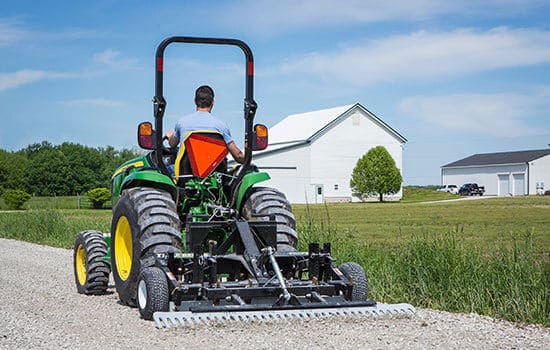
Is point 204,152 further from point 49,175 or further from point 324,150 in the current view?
point 49,175

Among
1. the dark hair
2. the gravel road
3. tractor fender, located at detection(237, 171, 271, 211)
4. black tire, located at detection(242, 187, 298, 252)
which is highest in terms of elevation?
the dark hair

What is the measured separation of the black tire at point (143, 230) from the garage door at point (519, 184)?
8787 centimetres

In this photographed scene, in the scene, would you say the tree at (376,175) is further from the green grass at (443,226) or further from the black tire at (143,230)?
the black tire at (143,230)

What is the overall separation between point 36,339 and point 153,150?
8.57 feet

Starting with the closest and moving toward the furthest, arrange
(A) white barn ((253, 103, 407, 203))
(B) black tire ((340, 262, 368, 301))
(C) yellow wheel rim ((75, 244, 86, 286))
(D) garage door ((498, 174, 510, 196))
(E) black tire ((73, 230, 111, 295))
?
(B) black tire ((340, 262, 368, 301)) → (E) black tire ((73, 230, 111, 295)) → (C) yellow wheel rim ((75, 244, 86, 286)) → (A) white barn ((253, 103, 407, 203)) → (D) garage door ((498, 174, 510, 196))

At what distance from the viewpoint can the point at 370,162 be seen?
69.1 m

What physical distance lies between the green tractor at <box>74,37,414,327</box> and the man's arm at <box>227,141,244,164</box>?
61 millimetres

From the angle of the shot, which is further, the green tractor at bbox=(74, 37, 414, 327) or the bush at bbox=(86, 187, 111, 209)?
the bush at bbox=(86, 187, 111, 209)

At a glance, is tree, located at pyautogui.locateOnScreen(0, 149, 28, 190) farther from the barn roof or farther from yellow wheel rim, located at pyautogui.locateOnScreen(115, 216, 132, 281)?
yellow wheel rim, located at pyautogui.locateOnScreen(115, 216, 132, 281)

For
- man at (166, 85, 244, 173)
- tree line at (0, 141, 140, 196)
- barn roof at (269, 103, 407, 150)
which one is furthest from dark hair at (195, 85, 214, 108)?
tree line at (0, 141, 140, 196)

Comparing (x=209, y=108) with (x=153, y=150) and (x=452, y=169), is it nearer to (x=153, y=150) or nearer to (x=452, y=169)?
(x=153, y=150)

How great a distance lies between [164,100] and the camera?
8305 mm

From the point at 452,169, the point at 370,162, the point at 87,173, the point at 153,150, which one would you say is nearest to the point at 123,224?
the point at 153,150

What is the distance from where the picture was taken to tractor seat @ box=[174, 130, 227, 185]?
8047 millimetres
